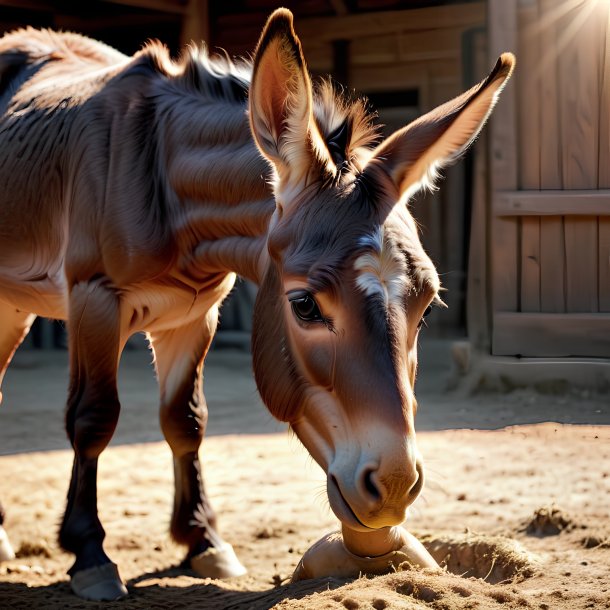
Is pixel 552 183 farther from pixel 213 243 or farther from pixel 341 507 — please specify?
pixel 341 507

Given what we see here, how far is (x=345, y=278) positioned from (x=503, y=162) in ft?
14.6

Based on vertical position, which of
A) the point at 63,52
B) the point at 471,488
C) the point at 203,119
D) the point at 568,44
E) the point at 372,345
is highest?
the point at 568,44

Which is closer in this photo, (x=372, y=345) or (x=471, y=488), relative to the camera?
(x=372, y=345)

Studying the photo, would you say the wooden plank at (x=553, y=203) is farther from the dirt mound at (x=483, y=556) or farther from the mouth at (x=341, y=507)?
the mouth at (x=341, y=507)

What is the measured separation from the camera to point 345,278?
7.66 ft

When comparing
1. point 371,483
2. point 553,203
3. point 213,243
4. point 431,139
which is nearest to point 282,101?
point 431,139

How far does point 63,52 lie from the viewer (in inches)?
171

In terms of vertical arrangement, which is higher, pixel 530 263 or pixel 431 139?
pixel 431 139

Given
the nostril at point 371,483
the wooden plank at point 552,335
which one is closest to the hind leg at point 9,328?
the nostril at point 371,483

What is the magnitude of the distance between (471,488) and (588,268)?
8.70ft

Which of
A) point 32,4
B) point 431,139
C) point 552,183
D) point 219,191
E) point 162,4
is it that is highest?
point 32,4

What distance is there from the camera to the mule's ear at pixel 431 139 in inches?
104

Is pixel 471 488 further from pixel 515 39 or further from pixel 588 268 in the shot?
pixel 515 39

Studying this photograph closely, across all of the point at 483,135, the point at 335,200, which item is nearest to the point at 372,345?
the point at 335,200
